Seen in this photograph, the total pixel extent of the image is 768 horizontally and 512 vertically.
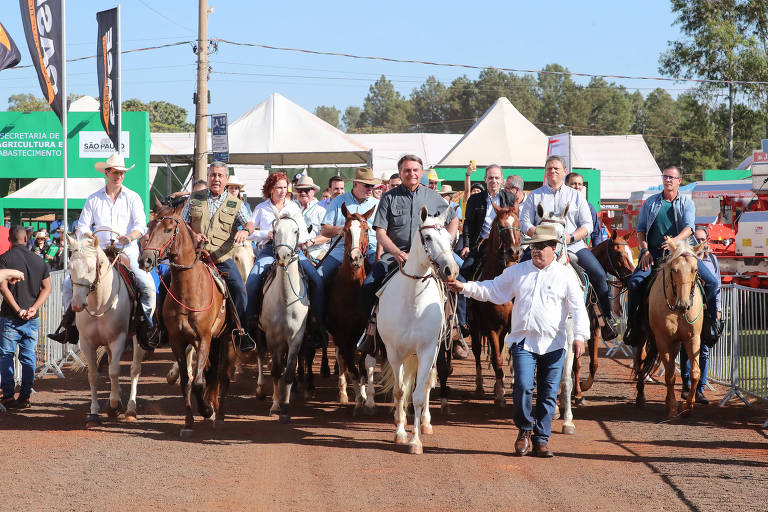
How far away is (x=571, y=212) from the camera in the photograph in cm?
1092

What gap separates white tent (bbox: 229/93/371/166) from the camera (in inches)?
1095

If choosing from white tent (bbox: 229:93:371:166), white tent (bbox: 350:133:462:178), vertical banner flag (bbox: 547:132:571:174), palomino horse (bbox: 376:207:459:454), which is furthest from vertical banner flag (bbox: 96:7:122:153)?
white tent (bbox: 350:133:462:178)

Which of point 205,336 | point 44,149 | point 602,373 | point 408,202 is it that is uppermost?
point 44,149

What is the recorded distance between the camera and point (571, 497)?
682cm

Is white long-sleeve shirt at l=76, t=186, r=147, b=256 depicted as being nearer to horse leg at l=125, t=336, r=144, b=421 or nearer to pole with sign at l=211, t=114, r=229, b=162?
horse leg at l=125, t=336, r=144, b=421

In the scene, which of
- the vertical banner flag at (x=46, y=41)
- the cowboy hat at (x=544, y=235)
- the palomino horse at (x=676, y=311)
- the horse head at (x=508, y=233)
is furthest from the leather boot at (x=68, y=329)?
the vertical banner flag at (x=46, y=41)

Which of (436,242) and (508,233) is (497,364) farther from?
(436,242)

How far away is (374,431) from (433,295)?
1.79 m

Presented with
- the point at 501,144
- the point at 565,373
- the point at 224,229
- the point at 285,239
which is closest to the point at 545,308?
the point at 565,373

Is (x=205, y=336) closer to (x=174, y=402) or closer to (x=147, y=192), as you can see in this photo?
(x=174, y=402)

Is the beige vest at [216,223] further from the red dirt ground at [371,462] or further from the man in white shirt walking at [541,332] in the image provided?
the man in white shirt walking at [541,332]

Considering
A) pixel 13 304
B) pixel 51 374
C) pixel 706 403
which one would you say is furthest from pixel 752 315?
pixel 51 374

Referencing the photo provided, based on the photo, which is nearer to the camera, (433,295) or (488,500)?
(488,500)

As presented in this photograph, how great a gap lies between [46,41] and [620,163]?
47.2 metres
